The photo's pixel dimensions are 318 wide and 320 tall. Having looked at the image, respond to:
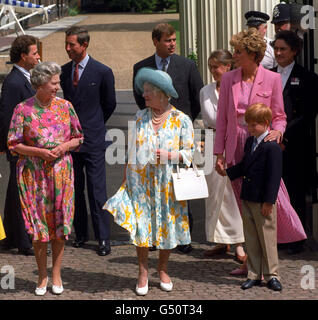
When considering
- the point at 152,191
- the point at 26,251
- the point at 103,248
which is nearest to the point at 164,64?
the point at 103,248

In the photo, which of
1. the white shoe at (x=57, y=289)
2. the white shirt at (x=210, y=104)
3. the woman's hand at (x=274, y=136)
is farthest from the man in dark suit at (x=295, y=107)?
the white shoe at (x=57, y=289)

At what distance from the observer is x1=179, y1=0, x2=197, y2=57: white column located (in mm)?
20641

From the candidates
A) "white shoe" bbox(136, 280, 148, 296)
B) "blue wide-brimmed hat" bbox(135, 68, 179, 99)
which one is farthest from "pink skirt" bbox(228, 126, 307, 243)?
"white shoe" bbox(136, 280, 148, 296)

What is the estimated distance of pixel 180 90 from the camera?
24.7 feet

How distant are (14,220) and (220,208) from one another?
1781 mm

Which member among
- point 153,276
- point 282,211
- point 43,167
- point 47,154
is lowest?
point 153,276

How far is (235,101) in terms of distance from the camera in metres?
6.41

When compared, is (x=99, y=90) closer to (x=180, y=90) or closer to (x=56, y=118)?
(x=180, y=90)

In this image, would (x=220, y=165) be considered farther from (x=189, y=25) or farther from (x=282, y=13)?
(x=189, y=25)

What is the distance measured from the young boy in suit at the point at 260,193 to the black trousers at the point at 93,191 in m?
1.57

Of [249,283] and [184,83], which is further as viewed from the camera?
[184,83]

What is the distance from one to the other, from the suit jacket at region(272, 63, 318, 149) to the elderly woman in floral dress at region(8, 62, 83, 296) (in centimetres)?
197

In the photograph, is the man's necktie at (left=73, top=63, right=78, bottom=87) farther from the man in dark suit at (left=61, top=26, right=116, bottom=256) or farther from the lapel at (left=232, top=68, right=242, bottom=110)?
the lapel at (left=232, top=68, right=242, bottom=110)

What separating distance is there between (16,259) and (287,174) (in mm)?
2375
